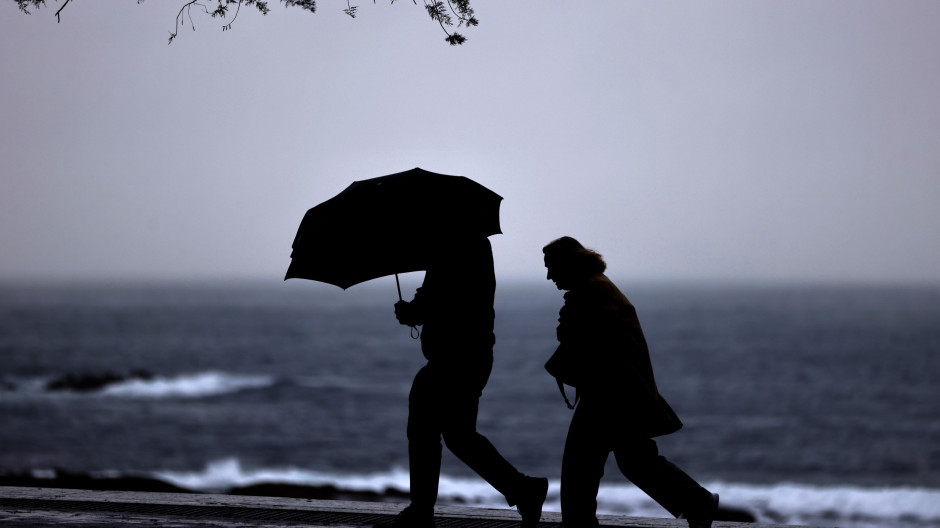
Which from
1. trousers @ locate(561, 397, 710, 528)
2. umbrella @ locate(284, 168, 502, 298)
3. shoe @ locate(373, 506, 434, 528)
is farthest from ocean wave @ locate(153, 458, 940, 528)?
trousers @ locate(561, 397, 710, 528)

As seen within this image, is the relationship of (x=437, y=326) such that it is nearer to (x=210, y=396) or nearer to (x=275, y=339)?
(x=210, y=396)

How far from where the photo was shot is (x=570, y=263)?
4.62 meters

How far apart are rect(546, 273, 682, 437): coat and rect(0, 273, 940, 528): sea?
10454mm

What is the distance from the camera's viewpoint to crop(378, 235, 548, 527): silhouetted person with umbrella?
187 inches

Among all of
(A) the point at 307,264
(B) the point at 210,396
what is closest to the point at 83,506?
(A) the point at 307,264

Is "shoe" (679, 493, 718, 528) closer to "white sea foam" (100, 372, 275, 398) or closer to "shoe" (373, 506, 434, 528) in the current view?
"shoe" (373, 506, 434, 528)

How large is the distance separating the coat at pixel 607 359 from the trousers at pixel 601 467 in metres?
0.05

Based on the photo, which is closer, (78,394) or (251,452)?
(251,452)

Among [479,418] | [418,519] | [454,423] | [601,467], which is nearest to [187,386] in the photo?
[479,418]

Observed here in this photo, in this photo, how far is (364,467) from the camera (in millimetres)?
31422

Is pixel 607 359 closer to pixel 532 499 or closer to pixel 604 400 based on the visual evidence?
pixel 604 400

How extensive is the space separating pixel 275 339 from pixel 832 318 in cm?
6359

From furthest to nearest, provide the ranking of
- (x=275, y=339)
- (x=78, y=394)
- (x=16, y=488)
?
(x=275, y=339), (x=78, y=394), (x=16, y=488)

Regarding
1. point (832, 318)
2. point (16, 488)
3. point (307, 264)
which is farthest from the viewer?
point (832, 318)
